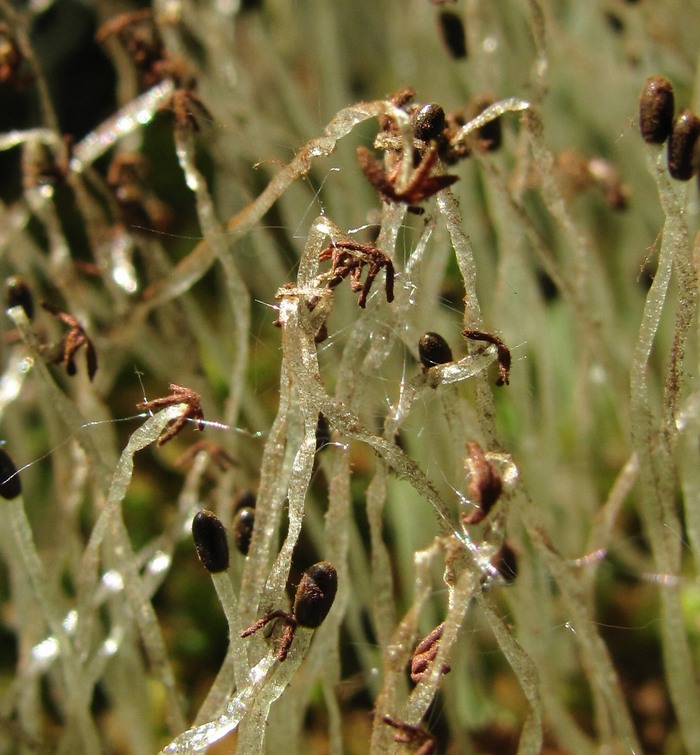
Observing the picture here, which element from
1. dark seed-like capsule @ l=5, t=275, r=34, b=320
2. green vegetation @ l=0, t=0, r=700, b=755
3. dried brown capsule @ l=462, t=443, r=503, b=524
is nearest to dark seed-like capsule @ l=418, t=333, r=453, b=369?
green vegetation @ l=0, t=0, r=700, b=755

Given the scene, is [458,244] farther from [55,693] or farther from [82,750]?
[55,693]

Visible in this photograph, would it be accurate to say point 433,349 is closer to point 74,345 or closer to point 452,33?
point 74,345

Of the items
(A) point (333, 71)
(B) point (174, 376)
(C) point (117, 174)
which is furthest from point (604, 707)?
(A) point (333, 71)

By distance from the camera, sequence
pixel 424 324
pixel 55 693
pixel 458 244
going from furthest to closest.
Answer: pixel 55 693, pixel 424 324, pixel 458 244

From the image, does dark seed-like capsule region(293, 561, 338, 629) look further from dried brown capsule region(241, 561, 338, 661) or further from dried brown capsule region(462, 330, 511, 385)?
dried brown capsule region(462, 330, 511, 385)

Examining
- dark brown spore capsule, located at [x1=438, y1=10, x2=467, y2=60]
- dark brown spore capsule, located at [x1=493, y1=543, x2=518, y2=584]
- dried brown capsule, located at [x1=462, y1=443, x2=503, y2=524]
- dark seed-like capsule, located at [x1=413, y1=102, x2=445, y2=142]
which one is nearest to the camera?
dried brown capsule, located at [x1=462, y1=443, x2=503, y2=524]

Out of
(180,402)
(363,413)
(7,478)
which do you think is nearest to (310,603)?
(180,402)

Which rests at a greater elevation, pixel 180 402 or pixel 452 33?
pixel 452 33
